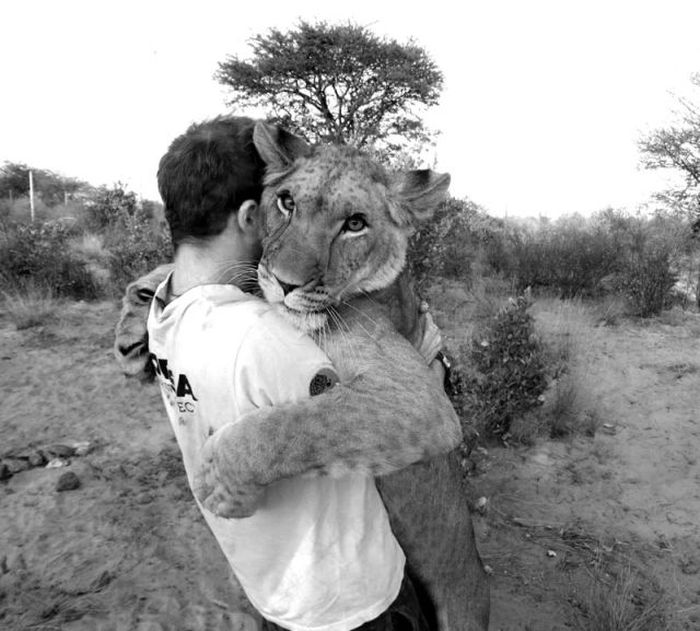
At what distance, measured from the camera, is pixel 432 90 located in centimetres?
1903

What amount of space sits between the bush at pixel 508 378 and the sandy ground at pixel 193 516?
1.33 ft

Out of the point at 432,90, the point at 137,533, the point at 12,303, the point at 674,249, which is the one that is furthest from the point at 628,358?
the point at 432,90

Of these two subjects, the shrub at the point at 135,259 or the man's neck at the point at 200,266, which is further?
the shrub at the point at 135,259

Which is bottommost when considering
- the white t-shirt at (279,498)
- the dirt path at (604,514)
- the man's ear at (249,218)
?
the dirt path at (604,514)

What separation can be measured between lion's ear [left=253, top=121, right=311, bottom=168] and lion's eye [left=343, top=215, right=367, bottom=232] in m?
0.31

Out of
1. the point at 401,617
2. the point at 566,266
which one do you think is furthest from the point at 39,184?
the point at 401,617

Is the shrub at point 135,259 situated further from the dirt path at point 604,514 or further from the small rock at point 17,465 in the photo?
the dirt path at point 604,514

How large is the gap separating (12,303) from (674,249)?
14.2 metres

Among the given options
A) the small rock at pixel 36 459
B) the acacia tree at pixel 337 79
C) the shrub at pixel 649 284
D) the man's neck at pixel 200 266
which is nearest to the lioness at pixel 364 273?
the man's neck at pixel 200 266

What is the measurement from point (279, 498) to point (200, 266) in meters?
0.74

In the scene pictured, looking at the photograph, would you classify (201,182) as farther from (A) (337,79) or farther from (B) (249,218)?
(A) (337,79)

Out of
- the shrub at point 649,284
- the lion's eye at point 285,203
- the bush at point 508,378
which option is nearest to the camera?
the lion's eye at point 285,203

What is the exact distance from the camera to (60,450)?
17.4ft

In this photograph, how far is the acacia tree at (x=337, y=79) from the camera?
58.7 feet
